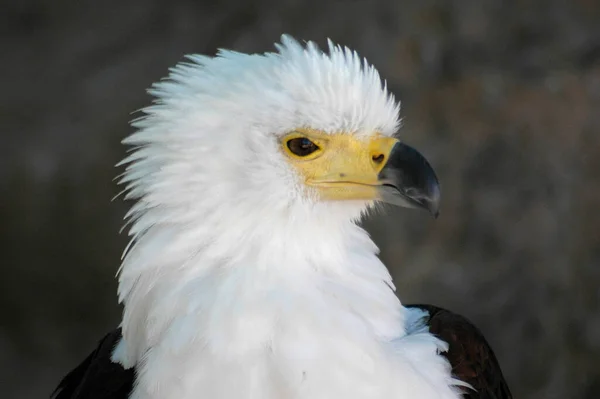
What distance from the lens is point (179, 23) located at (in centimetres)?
466

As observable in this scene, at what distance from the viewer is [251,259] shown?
6.35ft

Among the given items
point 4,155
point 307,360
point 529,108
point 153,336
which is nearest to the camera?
point 307,360

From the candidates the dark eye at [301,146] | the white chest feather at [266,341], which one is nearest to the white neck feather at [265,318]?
the white chest feather at [266,341]

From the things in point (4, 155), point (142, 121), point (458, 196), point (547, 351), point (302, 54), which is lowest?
point (547, 351)

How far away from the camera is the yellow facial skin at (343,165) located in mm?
1988

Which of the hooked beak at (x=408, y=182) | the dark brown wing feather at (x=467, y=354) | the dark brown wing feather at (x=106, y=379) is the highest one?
the hooked beak at (x=408, y=182)

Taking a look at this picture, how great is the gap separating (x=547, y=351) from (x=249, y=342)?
116 inches

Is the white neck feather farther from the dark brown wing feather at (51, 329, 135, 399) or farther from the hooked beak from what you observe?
the hooked beak

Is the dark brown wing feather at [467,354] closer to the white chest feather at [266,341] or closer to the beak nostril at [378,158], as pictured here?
the white chest feather at [266,341]

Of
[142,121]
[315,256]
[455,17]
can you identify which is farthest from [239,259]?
[455,17]

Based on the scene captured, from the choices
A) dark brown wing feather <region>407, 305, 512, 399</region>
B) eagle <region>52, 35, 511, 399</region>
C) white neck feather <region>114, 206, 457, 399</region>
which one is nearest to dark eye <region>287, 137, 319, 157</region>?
eagle <region>52, 35, 511, 399</region>

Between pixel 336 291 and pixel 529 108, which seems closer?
pixel 336 291

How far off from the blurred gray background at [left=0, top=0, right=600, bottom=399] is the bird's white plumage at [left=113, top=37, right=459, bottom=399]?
7.71ft

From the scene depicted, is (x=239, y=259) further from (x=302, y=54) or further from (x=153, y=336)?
(x=302, y=54)
